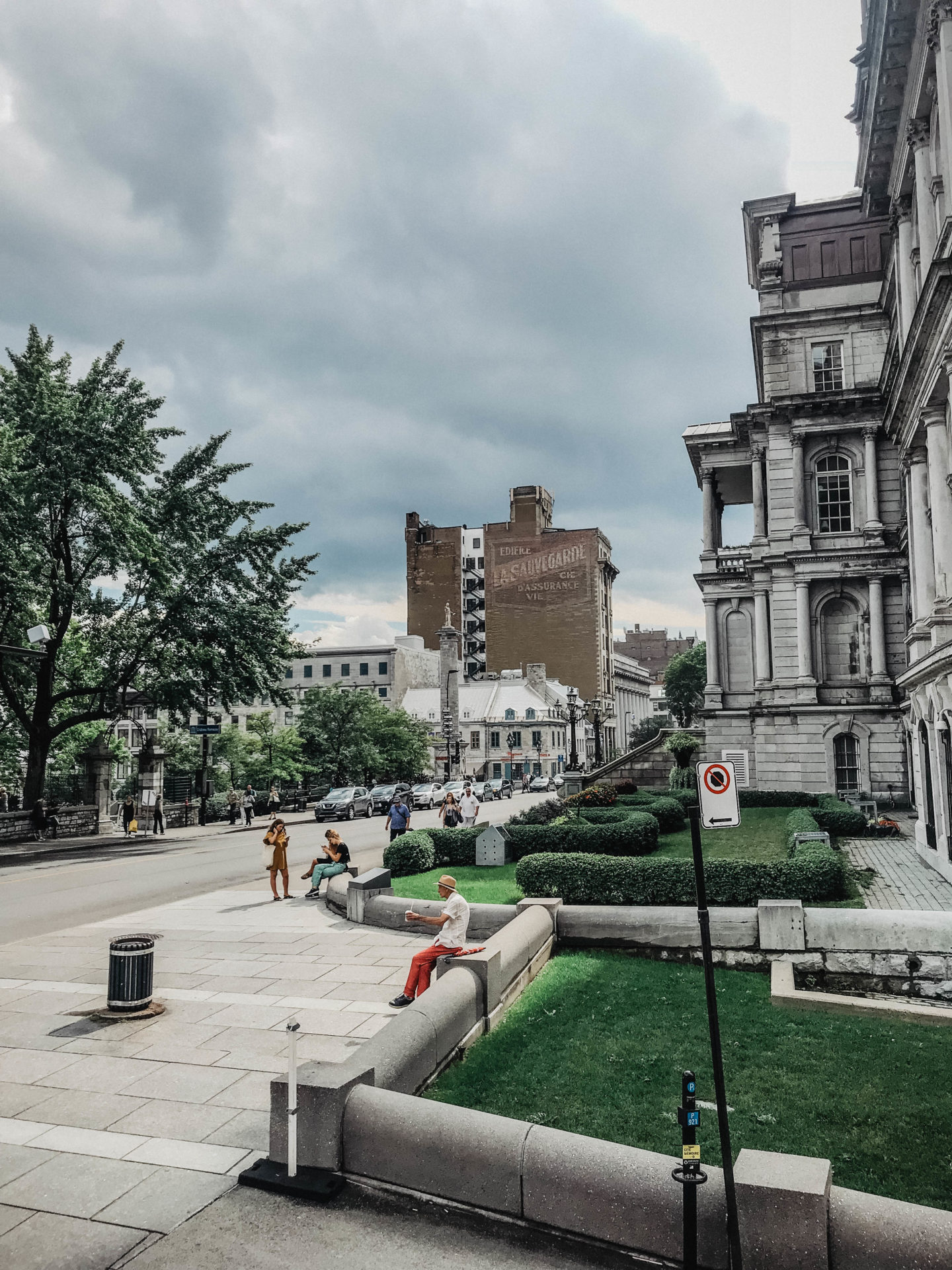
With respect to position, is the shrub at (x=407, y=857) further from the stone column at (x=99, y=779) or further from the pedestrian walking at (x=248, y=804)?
the pedestrian walking at (x=248, y=804)

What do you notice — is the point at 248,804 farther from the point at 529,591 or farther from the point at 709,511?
the point at 529,591

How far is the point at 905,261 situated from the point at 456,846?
19.1 m

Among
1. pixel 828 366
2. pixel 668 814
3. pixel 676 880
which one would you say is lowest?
pixel 676 880

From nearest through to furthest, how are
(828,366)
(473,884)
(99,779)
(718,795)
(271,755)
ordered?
(718,795) → (473,884) → (828,366) → (99,779) → (271,755)

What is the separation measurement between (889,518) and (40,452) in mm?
31726

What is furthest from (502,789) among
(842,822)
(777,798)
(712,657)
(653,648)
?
(653,648)

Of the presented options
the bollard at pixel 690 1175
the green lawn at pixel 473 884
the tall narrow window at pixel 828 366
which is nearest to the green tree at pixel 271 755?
the green lawn at pixel 473 884

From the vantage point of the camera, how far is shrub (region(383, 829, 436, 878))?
20.5 meters

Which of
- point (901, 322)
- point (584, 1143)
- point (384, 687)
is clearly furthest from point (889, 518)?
point (384, 687)

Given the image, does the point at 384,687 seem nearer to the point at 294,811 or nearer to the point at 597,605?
the point at 597,605

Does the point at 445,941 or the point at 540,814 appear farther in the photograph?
the point at 540,814

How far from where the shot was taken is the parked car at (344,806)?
45125 mm

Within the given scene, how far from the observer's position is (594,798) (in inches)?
1200

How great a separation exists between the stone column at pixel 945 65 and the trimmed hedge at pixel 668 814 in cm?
1665
